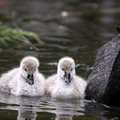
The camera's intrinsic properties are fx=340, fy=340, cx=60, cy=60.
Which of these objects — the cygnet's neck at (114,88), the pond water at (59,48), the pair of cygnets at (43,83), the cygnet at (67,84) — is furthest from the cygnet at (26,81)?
the cygnet's neck at (114,88)

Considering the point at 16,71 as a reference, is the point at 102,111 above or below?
below

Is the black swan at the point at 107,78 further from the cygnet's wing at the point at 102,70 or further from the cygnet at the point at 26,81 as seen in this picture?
the cygnet at the point at 26,81

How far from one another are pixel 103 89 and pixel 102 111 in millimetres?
437

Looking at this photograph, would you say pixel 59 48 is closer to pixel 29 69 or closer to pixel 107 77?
pixel 29 69

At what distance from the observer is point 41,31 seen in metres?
13.3

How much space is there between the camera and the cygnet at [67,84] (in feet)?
20.6

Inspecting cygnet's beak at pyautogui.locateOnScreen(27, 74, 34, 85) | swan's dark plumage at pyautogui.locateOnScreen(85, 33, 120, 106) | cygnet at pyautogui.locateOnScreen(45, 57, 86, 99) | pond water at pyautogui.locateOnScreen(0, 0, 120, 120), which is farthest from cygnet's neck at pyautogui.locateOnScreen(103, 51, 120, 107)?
cygnet's beak at pyautogui.locateOnScreen(27, 74, 34, 85)

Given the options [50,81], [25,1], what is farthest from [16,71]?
[25,1]

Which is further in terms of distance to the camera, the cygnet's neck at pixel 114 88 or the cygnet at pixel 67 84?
the cygnet at pixel 67 84

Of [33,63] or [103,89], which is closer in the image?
[103,89]

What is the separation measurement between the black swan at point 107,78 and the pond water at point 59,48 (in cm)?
17

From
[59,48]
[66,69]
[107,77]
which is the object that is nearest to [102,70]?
[107,77]

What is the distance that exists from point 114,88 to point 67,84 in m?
1.27

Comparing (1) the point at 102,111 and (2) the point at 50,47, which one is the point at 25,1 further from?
(1) the point at 102,111
